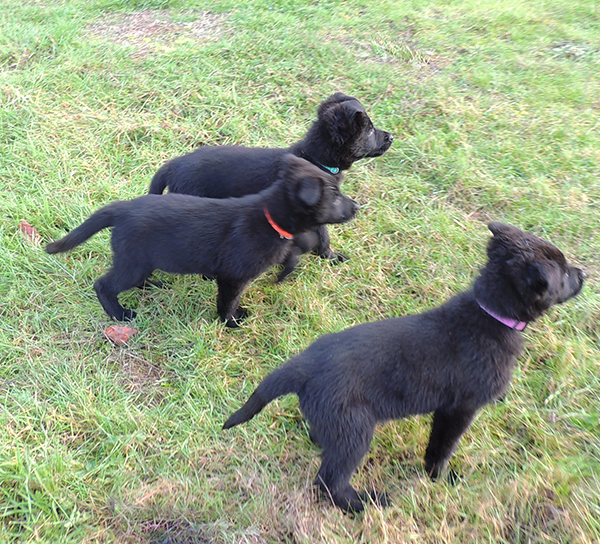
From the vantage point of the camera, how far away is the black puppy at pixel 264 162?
12.4 feet

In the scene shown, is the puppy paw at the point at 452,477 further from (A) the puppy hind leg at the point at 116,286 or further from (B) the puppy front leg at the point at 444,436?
(A) the puppy hind leg at the point at 116,286

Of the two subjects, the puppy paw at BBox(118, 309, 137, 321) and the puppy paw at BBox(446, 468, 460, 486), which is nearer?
the puppy paw at BBox(446, 468, 460, 486)

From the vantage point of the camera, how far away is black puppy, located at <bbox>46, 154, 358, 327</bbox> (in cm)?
315

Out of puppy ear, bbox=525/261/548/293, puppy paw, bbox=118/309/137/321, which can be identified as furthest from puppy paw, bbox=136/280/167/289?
puppy ear, bbox=525/261/548/293

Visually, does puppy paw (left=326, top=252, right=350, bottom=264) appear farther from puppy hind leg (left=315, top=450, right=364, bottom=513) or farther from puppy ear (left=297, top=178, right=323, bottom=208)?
puppy hind leg (left=315, top=450, right=364, bottom=513)

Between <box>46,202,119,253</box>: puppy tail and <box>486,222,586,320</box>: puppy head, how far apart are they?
231 centimetres

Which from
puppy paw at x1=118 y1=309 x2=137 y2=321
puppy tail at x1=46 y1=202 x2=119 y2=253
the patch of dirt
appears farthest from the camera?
the patch of dirt

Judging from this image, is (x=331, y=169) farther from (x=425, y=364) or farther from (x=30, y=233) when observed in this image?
(x=30, y=233)

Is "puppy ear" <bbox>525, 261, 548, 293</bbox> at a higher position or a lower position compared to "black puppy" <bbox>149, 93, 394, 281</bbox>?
higher

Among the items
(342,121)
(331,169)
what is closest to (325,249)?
(331,169)

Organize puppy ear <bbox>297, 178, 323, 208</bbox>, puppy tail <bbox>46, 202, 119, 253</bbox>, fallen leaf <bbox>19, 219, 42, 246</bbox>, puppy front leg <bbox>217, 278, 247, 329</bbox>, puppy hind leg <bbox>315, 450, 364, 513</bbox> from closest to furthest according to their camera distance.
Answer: puppy hind leg <bbox>315, 450, 364, 513</bbox>, puppy ear <bbox>297, 178, 323, 208</bbox>, puppy tail <bbox>46, 202, 119, 253</bbox>, puppy front leg <bbox>217, 278, 247, 329</bbox>, fallen leaf <bbox>19, 219, 42, 246</bbox>

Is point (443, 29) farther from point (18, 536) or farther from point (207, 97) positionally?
point (18, 536)

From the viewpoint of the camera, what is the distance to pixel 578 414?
9.25 feet

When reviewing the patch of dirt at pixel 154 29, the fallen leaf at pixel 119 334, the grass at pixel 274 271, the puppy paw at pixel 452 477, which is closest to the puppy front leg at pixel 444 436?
the puppy paw at pixel 452 477
